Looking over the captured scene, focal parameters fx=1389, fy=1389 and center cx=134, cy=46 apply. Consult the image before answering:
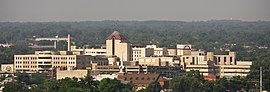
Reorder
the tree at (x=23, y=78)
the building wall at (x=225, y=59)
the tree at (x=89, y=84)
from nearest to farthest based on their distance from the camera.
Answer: the tree at (x=89, y=84)
the tree at (x=23, y=78)
the building wall at (x=225, y=59)

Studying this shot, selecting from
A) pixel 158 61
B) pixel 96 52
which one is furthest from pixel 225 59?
pixel 96 52

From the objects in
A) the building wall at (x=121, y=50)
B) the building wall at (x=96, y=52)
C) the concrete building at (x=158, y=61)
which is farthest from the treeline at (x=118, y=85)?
the building wall at (x=96, y=52)

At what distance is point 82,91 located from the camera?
177 feet

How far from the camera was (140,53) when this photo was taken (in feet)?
322

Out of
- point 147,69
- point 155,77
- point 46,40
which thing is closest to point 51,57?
point 147,69

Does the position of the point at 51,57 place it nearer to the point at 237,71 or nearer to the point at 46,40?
the point at 237,71

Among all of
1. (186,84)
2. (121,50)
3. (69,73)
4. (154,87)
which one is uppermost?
(121,50)

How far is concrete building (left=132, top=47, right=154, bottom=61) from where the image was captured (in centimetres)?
9738

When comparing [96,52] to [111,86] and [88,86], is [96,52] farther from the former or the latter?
[88,86]

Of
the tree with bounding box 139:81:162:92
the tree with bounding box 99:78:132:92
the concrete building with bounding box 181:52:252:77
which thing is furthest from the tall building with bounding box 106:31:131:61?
the tree with bounding box 99:78:132:92

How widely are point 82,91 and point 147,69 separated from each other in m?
34.0

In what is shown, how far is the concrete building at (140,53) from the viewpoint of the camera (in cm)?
9738

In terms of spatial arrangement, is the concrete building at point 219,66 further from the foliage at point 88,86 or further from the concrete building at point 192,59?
the foliage at point 88,86

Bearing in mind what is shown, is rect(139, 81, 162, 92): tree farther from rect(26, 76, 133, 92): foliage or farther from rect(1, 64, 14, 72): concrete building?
rect(1, 64, 14, 72): concrete building
